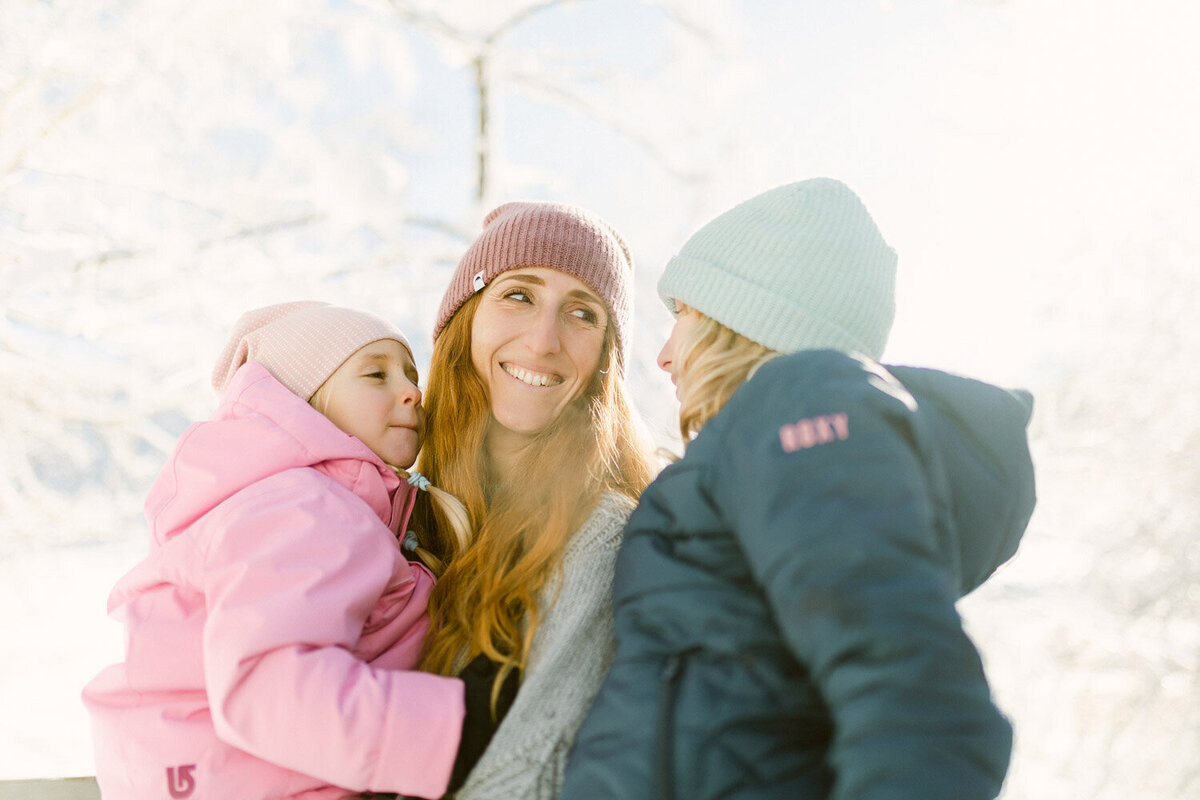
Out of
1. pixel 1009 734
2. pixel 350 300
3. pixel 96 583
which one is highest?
pixel 1009 734

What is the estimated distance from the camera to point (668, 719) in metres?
1.02

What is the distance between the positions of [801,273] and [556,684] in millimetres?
803

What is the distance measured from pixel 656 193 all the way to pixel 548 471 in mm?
4122

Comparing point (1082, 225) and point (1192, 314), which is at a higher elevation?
point (1082, 225)

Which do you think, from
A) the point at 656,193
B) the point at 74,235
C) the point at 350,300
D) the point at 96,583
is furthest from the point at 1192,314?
Answer: the point at 96,583

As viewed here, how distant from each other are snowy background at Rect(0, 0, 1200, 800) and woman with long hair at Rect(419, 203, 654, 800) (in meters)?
2.64

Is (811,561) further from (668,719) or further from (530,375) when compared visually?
(530,375)

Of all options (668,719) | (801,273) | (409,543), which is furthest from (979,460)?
(409,543)

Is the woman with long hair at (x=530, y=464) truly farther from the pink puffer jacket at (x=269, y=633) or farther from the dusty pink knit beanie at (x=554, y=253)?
the pink puffer jacket at (x=269, y=633)

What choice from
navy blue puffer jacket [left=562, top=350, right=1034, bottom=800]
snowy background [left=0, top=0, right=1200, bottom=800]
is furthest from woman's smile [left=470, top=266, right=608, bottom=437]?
snowy background [left=0, top=0, right=1200, bottom=800]

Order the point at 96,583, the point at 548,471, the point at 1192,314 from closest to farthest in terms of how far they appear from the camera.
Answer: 1. the point at 548,471
2. the point at 1192,314
3. the point at 96,583

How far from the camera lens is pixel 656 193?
5.54m

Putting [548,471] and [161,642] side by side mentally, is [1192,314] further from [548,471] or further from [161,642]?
[161,642]

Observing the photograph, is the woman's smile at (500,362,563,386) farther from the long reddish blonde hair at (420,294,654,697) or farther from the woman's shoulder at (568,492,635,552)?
the woman's shoulder at (568,492,635,552)
